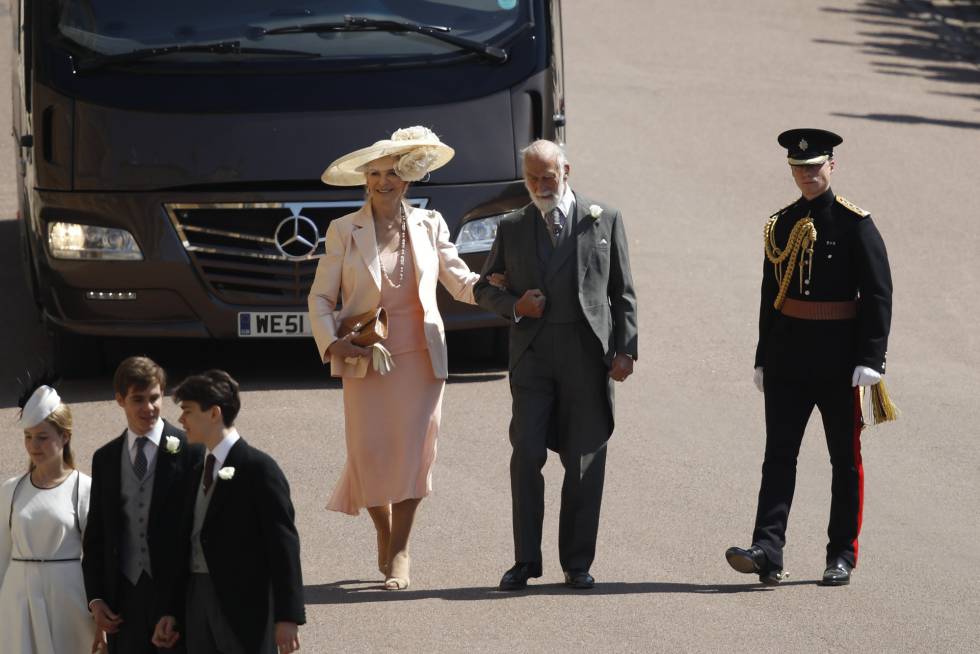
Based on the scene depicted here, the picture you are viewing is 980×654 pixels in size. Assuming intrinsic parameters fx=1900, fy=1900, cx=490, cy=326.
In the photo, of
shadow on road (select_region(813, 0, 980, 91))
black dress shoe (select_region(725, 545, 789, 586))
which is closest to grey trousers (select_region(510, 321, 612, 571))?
black dress shoe (select_region(725, 545, 789, 586))

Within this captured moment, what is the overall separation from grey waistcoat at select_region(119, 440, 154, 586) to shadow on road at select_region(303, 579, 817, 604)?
1.88m

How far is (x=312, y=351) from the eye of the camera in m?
12.2

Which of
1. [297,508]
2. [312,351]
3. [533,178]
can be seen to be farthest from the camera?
[312,351]

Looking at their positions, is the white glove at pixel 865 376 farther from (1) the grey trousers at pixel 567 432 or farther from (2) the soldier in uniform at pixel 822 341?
(1) the grey trousers at pixel 567 432

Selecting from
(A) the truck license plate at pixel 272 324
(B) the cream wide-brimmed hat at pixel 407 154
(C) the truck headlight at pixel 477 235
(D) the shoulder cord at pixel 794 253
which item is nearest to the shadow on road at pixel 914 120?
(C) the truck headlight at pixel 477 235

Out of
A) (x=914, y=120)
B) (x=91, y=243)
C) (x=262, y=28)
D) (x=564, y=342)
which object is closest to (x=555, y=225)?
(x=564, y=342)

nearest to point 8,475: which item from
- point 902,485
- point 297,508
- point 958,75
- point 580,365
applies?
point 297,508

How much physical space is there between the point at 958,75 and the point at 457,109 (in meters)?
19.3

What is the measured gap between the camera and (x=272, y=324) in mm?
10703

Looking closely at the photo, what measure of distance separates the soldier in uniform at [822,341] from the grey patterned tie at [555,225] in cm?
90

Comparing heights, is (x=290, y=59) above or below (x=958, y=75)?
above

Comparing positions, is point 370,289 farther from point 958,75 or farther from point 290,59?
point 958,75

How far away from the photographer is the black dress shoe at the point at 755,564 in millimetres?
7543

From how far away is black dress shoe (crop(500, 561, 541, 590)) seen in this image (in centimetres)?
750
